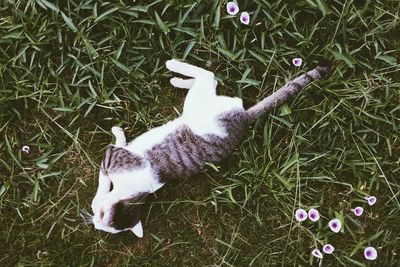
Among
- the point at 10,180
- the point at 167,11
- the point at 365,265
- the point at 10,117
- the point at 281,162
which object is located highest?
the point at 167,11

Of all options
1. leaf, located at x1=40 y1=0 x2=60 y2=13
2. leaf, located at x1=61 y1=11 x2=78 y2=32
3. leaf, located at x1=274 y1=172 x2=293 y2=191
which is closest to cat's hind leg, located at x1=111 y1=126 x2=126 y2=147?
leaf, located at x1=61 y1=11 x2=78 y2=32

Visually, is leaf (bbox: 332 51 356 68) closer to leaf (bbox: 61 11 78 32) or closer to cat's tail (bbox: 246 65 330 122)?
cat's tail (bbox: 246 65 330 122)

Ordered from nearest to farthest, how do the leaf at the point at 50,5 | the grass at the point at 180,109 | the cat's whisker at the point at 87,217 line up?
the leaf at the point at 50,5
the grass at the point at 180,109
the cat's whisker at the point at 87,217

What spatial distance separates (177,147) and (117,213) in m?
0.59

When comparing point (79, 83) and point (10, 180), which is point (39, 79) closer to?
point (79, 83)

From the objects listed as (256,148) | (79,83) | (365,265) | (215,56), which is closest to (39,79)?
(79,83)

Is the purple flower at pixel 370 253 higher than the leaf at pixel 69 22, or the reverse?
the leaf at pixel 69 22

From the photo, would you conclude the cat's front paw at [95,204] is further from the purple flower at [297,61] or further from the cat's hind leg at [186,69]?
the purple flower at [297,61]

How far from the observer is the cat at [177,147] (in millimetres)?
3127

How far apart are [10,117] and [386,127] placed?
2.63 meters

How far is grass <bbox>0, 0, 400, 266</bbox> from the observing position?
126 inches

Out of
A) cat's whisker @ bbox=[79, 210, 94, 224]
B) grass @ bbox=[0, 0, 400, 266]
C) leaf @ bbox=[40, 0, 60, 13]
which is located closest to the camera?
leaf @ bbox=[40, 0, 60, 13]

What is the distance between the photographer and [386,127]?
3297mm

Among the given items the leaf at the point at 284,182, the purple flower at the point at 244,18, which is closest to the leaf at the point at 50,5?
the purple flower at the point at 244,18
